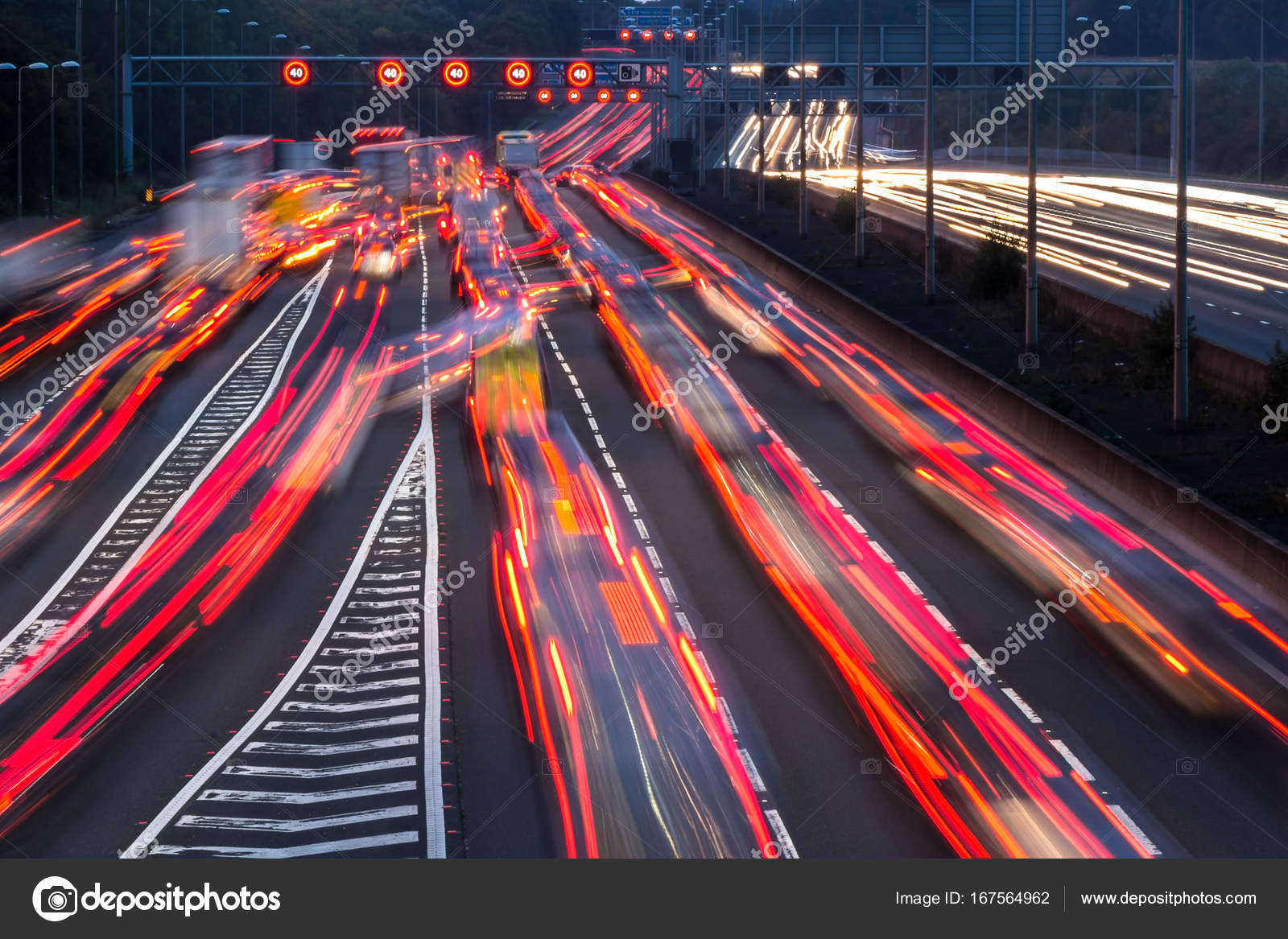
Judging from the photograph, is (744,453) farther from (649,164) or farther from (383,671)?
(649,164)

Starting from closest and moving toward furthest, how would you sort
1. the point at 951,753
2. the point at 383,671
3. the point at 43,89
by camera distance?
1. the point at 951,753
2. the point at 383,671
3. the point at 43,89

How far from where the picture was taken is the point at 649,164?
10800cm

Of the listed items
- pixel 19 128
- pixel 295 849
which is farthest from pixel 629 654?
pixel 19 128

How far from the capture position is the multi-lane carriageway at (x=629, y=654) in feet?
50.5

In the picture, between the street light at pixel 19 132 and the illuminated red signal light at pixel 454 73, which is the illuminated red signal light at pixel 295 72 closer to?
the illuminated red signal light at pixel 454 73

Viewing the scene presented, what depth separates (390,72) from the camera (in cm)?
8119

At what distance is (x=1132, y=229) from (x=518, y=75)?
1375 inches

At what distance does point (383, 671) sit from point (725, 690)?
437 centimetres

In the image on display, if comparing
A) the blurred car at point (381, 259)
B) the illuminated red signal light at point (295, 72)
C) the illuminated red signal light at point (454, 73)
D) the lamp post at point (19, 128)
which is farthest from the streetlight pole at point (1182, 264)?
the illuminated red signal light at point (295, 72)

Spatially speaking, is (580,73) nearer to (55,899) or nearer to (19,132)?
(19,132)

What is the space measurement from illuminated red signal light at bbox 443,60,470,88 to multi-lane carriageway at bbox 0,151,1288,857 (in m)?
52.2

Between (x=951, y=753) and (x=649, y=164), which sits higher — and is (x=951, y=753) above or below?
Answer: below

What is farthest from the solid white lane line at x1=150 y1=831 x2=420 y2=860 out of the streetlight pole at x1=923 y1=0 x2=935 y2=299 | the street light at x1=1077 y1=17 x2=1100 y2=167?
the street light at x1=1077 y1=17 x2=1100 y2=167

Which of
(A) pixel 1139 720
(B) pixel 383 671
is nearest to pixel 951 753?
(A) pixel 1139 720
